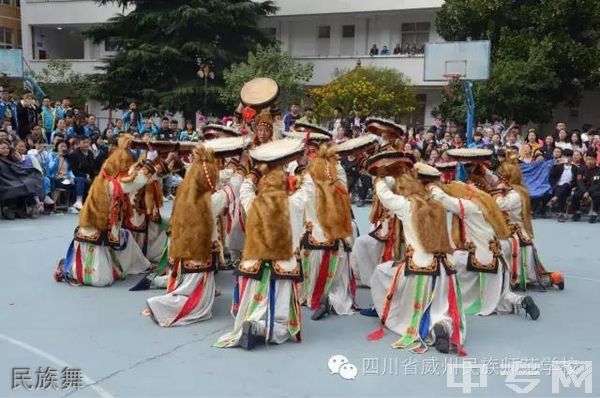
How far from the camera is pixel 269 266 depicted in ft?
16.1

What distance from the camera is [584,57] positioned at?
1839 centimetres

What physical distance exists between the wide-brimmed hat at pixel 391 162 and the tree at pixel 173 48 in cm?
1726

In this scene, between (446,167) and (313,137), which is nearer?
(446,167)

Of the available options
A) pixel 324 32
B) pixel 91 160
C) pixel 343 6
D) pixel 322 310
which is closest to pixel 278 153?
pixel 322 310

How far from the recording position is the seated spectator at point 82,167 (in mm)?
11781

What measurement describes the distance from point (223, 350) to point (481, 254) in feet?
8.20

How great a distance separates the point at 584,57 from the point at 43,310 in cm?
1694

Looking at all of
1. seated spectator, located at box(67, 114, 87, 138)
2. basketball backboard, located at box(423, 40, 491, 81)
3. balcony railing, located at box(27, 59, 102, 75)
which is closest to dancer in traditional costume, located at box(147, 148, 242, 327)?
seated spectator, located at box(67, 114, 87, 138)

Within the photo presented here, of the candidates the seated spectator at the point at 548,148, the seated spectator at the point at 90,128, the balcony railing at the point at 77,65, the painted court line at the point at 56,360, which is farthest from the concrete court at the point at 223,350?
the balcony railing at the point at 77,65

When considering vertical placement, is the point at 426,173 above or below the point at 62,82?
below

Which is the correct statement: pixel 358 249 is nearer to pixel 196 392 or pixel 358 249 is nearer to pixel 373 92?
pixel 196 392

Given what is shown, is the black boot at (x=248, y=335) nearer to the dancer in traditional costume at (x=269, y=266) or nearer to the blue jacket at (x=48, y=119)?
the dancer in traditional costume at (x=269, y=266)

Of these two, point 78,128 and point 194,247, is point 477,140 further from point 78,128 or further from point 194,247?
point 194,247

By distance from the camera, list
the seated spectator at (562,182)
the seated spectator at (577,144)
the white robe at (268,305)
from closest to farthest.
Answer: the white robe at (268,305) < the seated spectator at (562,182) < the seated spectator at (577,144)
